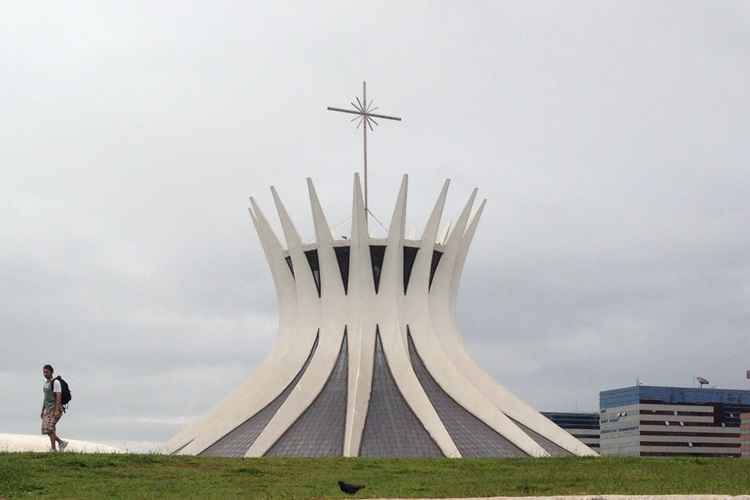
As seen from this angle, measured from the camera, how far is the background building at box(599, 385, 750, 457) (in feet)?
455

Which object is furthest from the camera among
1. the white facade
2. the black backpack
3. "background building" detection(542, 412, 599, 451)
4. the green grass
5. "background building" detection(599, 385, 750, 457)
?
"background building" detection(542, 412, 599, 451)

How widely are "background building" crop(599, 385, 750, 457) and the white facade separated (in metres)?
100

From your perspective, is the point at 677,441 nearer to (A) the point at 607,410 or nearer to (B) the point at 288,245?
(A) the point at 607,410

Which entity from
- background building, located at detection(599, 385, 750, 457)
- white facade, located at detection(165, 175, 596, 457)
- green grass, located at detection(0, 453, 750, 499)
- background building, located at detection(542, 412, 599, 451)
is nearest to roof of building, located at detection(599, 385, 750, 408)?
background building, located at detection(599, 385, 750, 457)

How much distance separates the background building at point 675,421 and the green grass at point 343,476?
117 meters

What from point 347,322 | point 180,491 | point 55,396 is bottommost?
point 180,491

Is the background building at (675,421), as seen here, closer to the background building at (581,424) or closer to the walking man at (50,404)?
the background building at (581,424)

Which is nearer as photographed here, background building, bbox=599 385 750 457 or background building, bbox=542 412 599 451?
background building, bbox=599 385 750 457

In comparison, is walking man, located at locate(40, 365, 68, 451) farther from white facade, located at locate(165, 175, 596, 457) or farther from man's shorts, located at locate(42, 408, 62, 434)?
white facade, located at locate(165, 175, 596, 457)

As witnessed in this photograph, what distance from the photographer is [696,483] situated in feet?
64.9

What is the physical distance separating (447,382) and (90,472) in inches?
863

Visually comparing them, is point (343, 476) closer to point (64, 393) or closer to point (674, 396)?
point (64, 393)

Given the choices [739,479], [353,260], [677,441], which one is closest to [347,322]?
[353,260]

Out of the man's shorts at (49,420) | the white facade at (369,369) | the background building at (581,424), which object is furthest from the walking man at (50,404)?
the background building at (581,424)
